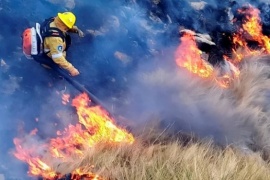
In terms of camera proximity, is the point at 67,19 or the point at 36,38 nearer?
the point at 67,19

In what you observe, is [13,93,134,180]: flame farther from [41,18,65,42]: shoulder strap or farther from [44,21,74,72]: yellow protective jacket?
[41,18,65,42]: shoulder strap

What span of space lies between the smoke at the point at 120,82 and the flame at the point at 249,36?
55 centimetres

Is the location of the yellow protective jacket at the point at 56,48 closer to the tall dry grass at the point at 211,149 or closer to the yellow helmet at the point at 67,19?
the yellow helmet at the point at 67,19

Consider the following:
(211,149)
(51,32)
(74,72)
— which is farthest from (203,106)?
(51,32)

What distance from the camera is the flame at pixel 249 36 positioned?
29.8 ft

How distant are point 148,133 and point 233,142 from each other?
1231 millimetres

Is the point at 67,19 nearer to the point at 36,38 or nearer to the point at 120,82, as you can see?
the point at 36,38

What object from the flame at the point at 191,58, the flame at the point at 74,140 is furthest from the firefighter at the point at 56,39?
the flame at the point at 191,58

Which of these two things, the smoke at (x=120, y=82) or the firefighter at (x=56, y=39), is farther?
the smoke at (x=120, y=82)

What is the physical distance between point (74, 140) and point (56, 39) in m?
1.40

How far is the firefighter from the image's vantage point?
23.9 feet

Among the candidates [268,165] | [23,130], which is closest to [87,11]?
[23,130]

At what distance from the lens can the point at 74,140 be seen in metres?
7.29

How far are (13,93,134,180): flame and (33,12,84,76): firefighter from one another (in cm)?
64
